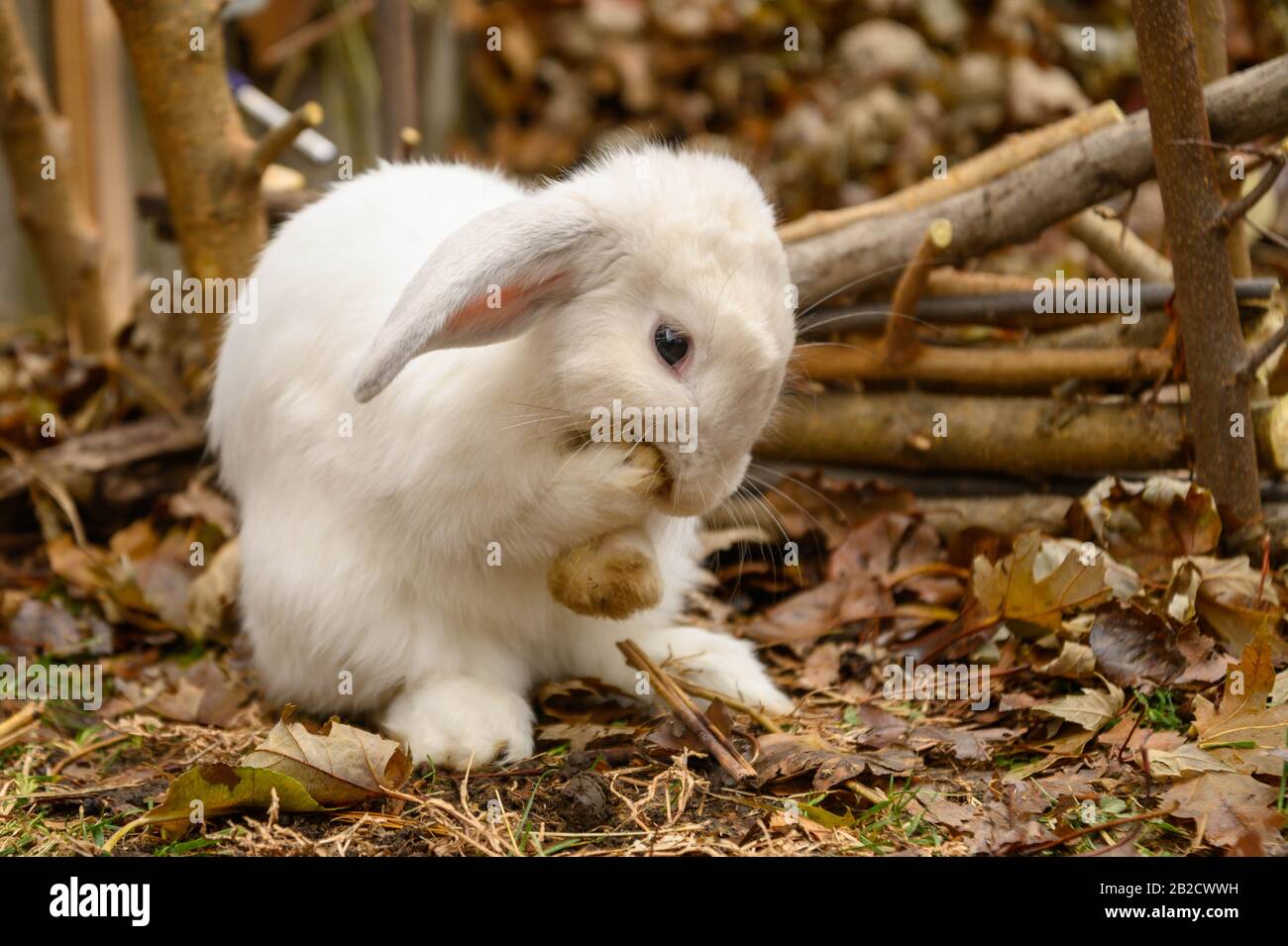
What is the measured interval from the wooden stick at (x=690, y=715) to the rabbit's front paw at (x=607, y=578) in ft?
0.60

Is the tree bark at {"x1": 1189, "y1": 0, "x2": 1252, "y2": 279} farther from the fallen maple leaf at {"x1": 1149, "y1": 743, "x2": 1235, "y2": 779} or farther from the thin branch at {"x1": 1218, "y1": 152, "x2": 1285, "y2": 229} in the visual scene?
the fallen maple leaf at {"x1": 1149, "y1": 743, "x2": 1235, "y2": 779}

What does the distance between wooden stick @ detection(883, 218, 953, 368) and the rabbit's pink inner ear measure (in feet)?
4.07

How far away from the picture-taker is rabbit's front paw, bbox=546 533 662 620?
2.39 meters

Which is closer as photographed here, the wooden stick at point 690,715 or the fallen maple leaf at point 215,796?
the fallen maple leaf at point 215,796

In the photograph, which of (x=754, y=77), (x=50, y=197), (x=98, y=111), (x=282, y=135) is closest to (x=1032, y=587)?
(x=282, y=135)

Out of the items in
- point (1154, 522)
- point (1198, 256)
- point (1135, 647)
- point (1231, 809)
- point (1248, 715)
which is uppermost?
point (1198, 256)

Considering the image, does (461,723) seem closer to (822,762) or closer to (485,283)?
(822,762)

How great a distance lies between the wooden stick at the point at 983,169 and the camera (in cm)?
325

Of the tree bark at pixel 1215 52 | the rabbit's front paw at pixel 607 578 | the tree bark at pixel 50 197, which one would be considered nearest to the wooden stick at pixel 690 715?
the rabbit's front paw at pixel 607 578

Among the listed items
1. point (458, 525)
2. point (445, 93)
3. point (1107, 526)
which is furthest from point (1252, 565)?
point (445, 93)

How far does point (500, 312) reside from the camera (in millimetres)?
2295

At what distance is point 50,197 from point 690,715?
3.57 metres

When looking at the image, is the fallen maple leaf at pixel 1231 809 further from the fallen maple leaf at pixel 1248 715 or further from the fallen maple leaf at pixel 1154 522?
the fallen maple leaf at pixel 1154 522

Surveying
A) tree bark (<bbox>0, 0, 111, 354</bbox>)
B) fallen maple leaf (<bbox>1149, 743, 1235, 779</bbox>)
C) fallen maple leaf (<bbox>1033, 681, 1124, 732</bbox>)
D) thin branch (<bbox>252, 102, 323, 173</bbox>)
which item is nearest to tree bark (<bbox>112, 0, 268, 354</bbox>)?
thin branch (<bbox>252, 102, 323, 173</bbox>)
